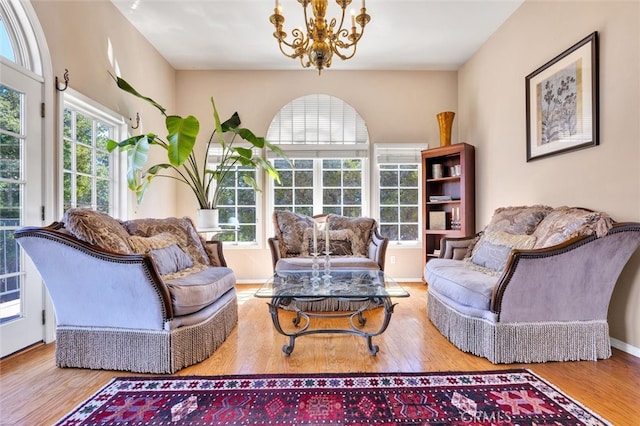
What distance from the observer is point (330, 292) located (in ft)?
6.89

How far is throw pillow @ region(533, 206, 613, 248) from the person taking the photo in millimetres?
1984

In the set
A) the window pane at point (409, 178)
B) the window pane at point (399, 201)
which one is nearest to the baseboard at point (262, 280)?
the window pane at point (399, 201)

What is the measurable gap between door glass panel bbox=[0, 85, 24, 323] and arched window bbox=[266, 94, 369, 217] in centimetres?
279

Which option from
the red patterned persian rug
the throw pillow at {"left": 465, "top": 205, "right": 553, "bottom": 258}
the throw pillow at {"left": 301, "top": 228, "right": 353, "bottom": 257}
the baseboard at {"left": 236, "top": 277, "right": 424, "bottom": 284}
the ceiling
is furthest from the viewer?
the baseboard at {"left": 236, "top": 277, "right": 424, "bottom": 284}

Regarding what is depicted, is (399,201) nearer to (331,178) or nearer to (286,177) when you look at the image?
(331,178)

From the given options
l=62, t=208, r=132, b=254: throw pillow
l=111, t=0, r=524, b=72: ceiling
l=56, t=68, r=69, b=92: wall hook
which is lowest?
l=62, t=208, r=132, b=254: throw pillow

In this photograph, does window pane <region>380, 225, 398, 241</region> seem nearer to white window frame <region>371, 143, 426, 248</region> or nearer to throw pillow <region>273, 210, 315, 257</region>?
white window frame <region>371, 143, 426, 248</region>

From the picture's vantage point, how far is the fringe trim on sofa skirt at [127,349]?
1.95m

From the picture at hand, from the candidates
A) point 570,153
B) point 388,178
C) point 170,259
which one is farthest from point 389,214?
point 170,259

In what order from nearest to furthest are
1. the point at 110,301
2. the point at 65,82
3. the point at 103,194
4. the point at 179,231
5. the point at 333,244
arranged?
1. the point at 110,301
2. the point at 65,82
3. the point at 179,231
4. the point at 103,194
5. the point at 333,244

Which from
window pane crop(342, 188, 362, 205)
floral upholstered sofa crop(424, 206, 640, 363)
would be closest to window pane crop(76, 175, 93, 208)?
window pane crop(342, 188, 362, 205)

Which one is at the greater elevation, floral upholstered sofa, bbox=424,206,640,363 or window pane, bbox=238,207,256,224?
window pane, bbox=238,207,256,224

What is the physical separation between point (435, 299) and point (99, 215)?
2662 mm

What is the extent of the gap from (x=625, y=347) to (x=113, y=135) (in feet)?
15.7
